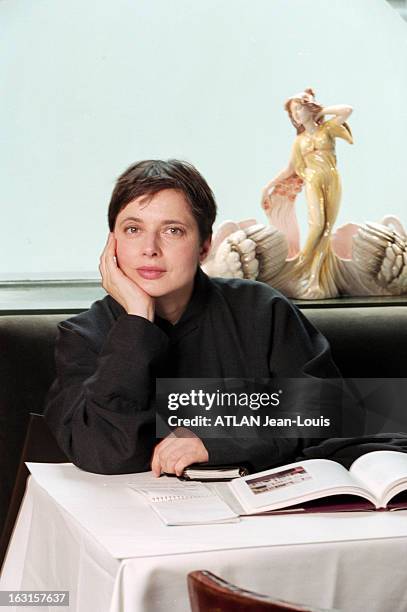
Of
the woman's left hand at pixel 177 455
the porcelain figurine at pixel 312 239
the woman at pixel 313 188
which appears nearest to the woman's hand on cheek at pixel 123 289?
the woman's left hand at pixel 177 455

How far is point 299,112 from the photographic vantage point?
109 inches

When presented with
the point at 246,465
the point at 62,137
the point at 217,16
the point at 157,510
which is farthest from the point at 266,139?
the point at 157,510

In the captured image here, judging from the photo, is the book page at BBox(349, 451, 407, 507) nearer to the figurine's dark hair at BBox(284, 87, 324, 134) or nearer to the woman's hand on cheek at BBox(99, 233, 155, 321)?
the woman's hand on cheek at BBox(99, 233, 155, 321)

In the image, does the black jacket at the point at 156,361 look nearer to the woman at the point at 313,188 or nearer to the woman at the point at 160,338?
the woman at the point at 160,338

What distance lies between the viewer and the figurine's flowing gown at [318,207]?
2.80 m

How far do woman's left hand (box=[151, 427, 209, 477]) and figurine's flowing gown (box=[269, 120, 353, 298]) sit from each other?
1.07 meters

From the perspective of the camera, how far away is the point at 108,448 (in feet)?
6.17

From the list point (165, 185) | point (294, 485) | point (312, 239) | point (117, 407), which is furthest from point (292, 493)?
point (312, 239)

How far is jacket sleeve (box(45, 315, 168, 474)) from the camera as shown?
1.88m

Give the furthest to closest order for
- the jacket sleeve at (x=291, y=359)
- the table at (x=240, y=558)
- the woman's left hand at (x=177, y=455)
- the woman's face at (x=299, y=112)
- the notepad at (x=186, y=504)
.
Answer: the woman's face at (x=299, y=112) → the jacket sleeve at (x=291, y=359) → the woman's left hand at (x=177, y=455) → the notepad at (x=186, y=504) → the table at (x=240, y=558)

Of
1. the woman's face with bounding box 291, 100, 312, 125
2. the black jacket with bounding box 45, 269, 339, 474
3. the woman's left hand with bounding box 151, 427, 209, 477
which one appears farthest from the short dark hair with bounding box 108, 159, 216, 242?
the woman's face with bounding box 291, 100, 312, 125

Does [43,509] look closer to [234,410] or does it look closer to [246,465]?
[246,465]

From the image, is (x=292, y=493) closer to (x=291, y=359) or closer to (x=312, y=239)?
(x=291, y=359)

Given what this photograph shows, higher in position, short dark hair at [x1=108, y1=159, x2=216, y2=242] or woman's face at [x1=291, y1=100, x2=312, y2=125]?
woman's face at [x1=291, y1=100, x2=312, y2=125]
